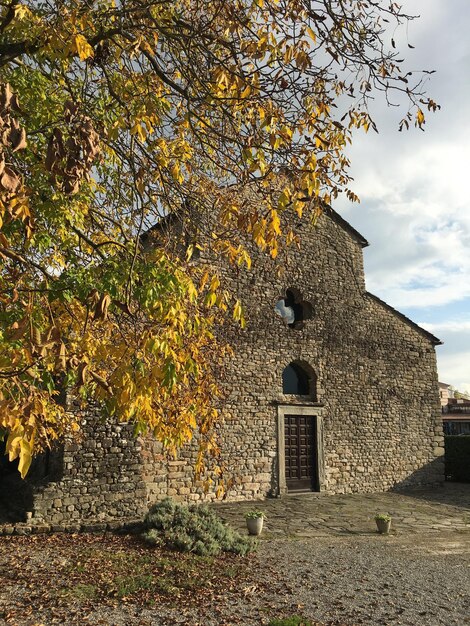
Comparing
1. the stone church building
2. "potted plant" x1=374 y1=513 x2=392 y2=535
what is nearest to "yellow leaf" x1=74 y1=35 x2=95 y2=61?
the stone church building

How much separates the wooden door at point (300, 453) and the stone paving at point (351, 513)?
1.24 ft

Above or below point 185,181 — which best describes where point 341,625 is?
below

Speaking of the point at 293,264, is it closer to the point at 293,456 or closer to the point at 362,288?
the point at 362,288

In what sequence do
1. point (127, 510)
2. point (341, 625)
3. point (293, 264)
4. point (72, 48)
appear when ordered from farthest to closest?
1. point (293, 264)
2. point (127, 510)
3. point (341, 625)
4. point (72, 48)

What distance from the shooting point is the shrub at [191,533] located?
25.0 feet

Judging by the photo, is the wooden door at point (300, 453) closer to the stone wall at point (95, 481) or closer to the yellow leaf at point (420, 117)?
the stone wall at point (95, 481)

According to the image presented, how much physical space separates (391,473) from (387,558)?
8.26 metres

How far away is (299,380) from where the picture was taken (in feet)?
48.3

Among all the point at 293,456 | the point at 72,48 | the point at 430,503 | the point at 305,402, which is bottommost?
the point at 430,503

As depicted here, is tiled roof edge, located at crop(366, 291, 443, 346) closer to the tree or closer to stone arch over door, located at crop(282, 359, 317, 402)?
stone arch over door, located at crop(282, 359, 317, 402)

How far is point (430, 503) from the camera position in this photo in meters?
13.3

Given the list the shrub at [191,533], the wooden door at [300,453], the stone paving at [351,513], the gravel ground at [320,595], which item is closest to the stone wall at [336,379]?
the wooden door at [300,453]

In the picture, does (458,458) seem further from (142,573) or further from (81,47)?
(81,47)

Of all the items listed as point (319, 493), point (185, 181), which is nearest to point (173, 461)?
point (319, 493)
